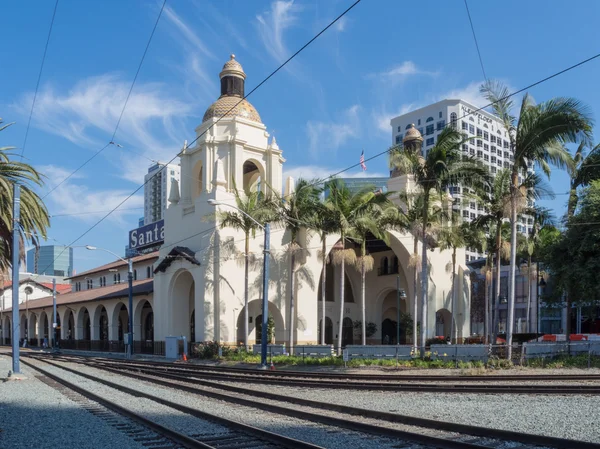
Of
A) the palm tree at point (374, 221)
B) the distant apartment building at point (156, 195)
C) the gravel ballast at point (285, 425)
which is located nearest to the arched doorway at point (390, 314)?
the palm tree at point (374, 221)

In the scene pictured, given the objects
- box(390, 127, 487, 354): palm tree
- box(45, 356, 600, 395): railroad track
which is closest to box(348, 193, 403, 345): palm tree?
box(390, 127, 487, 354): palm tree

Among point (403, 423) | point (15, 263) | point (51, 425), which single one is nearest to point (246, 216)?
point (15, 263)

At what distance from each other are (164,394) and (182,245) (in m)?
24.5

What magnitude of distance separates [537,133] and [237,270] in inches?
787

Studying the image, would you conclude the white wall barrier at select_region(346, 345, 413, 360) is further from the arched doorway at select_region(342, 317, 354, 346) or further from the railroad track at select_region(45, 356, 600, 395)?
the arched doorway at select_region(342, 317, 354, 346)

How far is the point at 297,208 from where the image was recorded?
35344 mm

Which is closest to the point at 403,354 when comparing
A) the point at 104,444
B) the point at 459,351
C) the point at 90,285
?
the point at 459,351

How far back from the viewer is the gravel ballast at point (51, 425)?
33.9ft

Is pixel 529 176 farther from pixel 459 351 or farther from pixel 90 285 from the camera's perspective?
pixel 90 285

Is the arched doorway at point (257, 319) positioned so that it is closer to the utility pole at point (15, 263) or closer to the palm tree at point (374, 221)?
the palm tree at point (374, 221)

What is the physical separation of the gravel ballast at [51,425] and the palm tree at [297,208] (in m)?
19.1

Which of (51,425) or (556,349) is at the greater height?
(51,425)

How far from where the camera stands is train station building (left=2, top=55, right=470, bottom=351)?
3844 centimetres

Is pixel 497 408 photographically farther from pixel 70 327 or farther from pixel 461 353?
pixel 70 327
